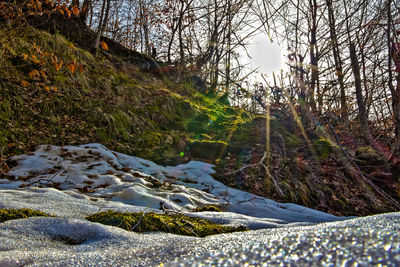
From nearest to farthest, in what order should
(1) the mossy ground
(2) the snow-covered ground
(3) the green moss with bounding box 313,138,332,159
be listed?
1. (2) the snow-covered ground
2. (1) the mossy ground
3. (3) the green moss with bounding box 313,138,332,159

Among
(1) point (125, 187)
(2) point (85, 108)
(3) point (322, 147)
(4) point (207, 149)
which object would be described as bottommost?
(1) point (125, 187)

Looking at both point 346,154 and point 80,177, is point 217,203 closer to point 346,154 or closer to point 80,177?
point 80,177

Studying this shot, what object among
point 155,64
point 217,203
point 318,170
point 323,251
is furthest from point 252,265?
point 155,64

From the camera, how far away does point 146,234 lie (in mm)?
1171

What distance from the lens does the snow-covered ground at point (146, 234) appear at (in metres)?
0.36

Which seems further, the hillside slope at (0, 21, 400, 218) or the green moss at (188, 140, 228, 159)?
the green moss at (188, 140, 228, 159)

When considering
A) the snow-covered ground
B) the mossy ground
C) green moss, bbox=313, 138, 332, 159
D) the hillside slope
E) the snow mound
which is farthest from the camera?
green moss, bbox=313, 138, 332, 159

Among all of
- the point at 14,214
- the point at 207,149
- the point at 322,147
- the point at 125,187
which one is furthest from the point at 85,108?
the point at 322,147

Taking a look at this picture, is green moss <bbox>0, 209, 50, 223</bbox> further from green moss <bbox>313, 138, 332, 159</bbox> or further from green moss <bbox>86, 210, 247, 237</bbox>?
green moss <bbox>313, 138, 332, 159</bbox>

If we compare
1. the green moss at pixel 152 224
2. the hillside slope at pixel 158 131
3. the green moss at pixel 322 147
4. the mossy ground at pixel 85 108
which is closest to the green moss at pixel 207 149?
the hillside slope at pixel 158 131

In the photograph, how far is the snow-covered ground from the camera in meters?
0.36

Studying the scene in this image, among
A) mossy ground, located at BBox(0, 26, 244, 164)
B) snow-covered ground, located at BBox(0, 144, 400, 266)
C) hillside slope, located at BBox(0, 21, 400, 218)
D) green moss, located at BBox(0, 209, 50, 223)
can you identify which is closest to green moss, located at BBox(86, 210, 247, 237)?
snow-covered ground, located at BBox(0, 144, 400, 266)

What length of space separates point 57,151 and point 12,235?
3051 mm

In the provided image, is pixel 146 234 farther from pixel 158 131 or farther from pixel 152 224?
pixel 158 131
